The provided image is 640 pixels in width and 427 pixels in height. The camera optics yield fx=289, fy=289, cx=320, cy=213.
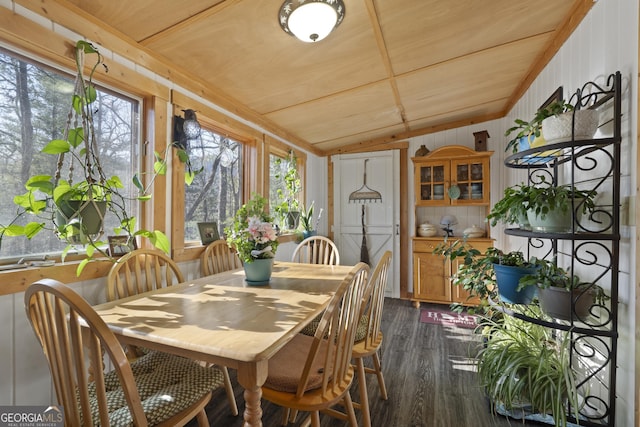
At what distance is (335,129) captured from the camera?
12.3 ft

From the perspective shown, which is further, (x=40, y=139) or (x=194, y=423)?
(x=194, y=423)

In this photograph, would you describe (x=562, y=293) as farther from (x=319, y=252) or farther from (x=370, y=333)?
(x=319, y=252)

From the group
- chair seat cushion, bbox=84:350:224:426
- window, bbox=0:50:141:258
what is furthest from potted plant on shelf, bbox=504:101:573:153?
window, bbox=0:50:141:258

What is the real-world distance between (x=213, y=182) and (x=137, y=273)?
3.75 ft

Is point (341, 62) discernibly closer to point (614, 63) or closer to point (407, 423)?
point (614, 63)

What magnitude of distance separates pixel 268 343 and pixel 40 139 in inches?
62.2

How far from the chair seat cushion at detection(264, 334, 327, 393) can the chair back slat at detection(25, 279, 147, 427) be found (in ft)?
1.61

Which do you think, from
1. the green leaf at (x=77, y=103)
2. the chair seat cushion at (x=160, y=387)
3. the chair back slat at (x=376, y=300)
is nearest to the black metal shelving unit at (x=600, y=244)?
the chair back slat at (x=376, y=300)

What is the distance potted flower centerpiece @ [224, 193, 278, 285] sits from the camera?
1720 millimetres

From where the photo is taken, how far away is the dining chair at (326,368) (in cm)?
110

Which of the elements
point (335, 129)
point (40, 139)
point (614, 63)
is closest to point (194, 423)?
point (40, 139)

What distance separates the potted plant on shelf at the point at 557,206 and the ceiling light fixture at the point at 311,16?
1413 millimetres

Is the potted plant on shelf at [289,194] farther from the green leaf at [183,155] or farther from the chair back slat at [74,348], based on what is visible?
the chair back slat at [74,348]

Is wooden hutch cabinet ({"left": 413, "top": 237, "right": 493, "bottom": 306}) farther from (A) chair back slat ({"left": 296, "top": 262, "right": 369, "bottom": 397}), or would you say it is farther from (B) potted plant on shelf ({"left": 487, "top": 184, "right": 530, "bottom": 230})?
(A) chair back slat ({"left": 296, "top": 262, "right": 369, "bottom": 397})
